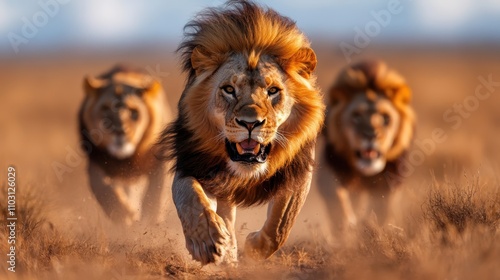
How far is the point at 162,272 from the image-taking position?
7078mm

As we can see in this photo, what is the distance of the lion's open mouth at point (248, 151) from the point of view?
21.7ft

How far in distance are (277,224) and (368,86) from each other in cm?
473

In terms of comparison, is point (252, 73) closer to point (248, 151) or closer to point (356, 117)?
point (248, 151)

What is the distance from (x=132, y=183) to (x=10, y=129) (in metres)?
13.3

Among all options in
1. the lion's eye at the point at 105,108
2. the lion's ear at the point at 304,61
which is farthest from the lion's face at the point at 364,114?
the lion's ear at the point at 304,61

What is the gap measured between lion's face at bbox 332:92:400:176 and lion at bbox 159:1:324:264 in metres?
4.29

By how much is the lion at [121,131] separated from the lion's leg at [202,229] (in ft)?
12.4

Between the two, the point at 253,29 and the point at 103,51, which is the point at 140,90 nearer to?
the point at 253,29

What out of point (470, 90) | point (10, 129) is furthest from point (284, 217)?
point (470, 90)

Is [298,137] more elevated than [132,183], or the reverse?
[298,137]

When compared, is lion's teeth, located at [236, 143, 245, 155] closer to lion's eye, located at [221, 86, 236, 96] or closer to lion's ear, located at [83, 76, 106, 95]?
lion's eye, located at [221, 86, 236, 96]

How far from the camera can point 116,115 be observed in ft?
38.9

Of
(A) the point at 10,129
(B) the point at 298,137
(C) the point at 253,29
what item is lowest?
(A) the point at 10,129

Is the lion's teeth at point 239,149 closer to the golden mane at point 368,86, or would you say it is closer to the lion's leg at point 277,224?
the lion's leg at point 277,224
